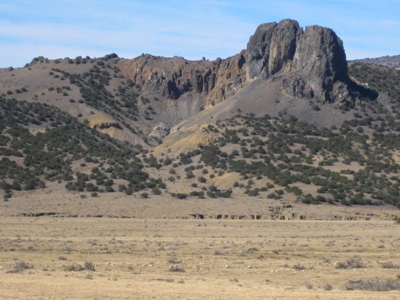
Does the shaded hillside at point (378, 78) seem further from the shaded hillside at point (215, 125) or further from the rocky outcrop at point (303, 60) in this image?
the rocky outcrop at point (303, 60)

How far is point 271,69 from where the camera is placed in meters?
114

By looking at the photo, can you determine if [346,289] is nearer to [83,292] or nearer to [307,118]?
[83,292]

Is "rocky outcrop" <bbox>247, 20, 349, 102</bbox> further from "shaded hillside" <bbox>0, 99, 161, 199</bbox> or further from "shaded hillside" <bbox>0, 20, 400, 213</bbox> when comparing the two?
"shaded hillside" <bbox>0, 99, 161, 199</bbox>

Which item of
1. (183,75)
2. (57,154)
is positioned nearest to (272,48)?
(183,75)

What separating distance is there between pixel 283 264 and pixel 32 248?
1153 centimetres

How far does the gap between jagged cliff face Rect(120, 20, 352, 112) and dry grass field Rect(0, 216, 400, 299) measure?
57.1m

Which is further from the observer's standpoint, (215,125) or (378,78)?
(378,78)

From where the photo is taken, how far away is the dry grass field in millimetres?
21094

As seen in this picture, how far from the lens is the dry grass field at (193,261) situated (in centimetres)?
2109

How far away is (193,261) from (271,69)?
87.0 metres

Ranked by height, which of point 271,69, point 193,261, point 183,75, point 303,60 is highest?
point 303,60

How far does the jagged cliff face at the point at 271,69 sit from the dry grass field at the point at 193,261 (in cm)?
5710

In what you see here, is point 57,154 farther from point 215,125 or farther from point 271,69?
point 271,69

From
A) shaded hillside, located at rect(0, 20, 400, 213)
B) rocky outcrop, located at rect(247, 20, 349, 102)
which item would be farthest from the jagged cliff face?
shaded hillside, located at rect(0, 20, 400, 213)
